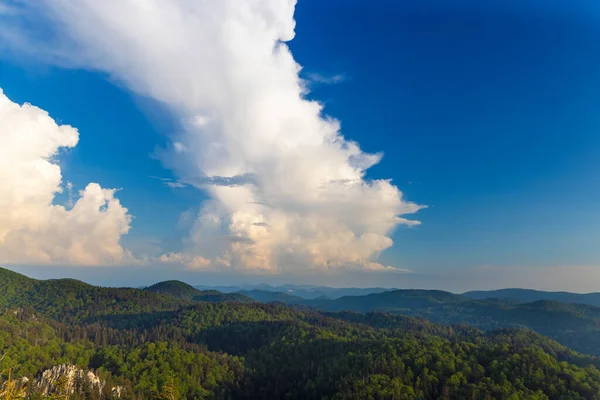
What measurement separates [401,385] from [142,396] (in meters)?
138

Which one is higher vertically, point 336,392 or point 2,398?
point 2,398

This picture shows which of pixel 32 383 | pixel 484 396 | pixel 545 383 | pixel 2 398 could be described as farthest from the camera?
pixel 32 383

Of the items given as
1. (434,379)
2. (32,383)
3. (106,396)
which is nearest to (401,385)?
(434,379)

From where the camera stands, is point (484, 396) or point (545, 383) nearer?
point (484, 396)

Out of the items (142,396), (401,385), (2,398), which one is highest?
(2,398)

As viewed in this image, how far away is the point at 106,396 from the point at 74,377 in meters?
21.2

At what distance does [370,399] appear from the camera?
17162cm

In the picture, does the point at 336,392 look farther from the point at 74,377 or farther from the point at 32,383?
the point at 32,383

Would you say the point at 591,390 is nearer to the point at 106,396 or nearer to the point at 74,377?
the point at 106,396

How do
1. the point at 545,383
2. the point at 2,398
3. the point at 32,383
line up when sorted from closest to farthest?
1. the point at 2,398
2. the point at 545,383
3. the point at 32,383

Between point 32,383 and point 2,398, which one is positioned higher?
point 2,398

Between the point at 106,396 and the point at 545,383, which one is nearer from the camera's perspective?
the point at 545,383

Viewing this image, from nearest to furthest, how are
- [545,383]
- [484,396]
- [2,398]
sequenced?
[2,398] → [484,396] → [545,383]

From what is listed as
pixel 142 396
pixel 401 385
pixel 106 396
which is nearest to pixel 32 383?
pixel 106 396
